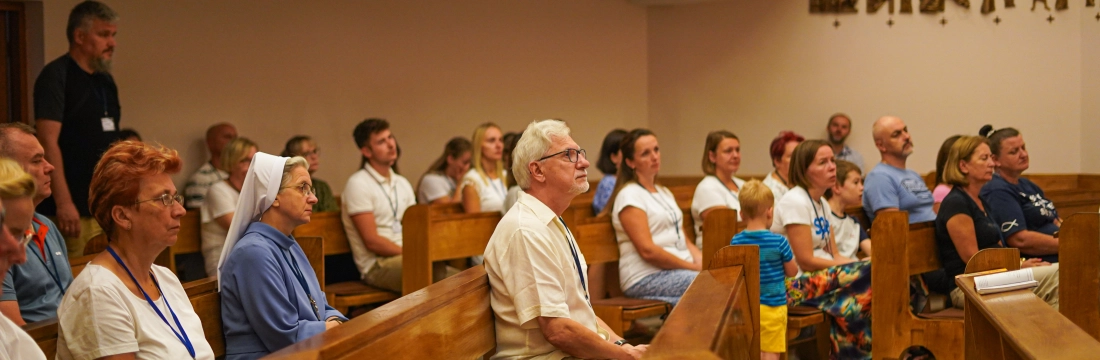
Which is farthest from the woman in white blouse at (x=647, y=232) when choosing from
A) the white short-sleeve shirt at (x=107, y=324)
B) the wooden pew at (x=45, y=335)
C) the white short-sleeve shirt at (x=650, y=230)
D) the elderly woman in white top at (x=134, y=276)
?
the wooden pew at (x=45, y=335)

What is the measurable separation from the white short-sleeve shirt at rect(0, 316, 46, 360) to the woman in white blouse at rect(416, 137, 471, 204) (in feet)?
14.6

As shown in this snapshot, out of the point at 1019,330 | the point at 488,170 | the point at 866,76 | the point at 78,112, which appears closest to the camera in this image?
the point at 1019,330

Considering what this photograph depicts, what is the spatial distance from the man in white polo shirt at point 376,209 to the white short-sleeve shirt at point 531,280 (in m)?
2.03

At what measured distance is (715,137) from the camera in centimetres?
549

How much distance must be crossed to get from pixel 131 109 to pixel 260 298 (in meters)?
4.31

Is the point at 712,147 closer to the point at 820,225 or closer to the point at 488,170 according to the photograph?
the point at 820,225

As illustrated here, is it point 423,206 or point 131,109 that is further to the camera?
point 131,109

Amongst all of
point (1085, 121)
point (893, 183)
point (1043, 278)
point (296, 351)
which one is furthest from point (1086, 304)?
point (1085, 121)

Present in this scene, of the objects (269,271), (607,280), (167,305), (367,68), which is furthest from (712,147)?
(167,305)

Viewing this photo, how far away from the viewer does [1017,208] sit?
4891mm

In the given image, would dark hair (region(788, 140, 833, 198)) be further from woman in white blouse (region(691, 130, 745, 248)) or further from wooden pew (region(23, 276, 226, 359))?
wooden pew (region(23, 276, 226, 359))

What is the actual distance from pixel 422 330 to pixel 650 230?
2639mm

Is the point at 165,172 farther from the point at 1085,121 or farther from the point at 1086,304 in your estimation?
the point at 1085,121

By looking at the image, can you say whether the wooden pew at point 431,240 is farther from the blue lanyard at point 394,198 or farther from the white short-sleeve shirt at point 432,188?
the white short-sleeve shirt at point 432,188
